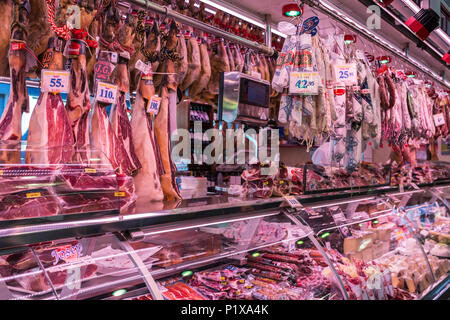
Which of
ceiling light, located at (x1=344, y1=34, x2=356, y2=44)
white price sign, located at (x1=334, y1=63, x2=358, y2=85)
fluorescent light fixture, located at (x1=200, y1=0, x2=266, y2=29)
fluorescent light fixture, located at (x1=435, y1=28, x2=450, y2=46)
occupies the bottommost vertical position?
white price sign, located at (x1=334, y1=63, x2=358, y2=85)

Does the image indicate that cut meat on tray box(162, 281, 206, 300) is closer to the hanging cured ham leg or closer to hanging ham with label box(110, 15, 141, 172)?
hanging ham with label box(110, 15, 141, 172)

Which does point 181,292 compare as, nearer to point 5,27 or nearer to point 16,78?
point 16,78

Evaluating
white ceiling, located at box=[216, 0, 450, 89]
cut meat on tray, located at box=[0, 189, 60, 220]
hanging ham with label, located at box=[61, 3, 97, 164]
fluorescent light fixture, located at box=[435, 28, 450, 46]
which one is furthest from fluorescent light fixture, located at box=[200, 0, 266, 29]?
fluorescent light fixture, located at box=[435, 28, 450, 46]

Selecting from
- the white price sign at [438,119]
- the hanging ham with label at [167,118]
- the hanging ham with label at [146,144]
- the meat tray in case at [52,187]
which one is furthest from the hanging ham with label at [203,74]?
the white price sign at [438,119]

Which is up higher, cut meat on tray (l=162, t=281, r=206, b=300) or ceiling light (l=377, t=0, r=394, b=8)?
ceiling light (l=377, t=0, r=394, b=8)

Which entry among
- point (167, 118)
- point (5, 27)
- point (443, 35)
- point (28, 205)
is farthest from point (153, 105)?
point (443, 35)

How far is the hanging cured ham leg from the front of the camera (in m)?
1.75

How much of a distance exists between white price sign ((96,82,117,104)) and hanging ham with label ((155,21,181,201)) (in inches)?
14.6

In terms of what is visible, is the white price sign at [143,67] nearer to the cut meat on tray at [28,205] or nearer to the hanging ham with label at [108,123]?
the hanging ham with label at [108,123]

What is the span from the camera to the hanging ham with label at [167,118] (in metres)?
2.38

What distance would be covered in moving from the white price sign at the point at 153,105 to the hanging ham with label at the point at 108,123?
0.27 metres

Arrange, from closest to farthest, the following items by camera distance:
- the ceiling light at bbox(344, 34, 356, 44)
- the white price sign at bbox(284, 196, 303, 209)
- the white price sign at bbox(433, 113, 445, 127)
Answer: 1. the white price sign at bbox(284, 196, 303, 209)
2. the ceiling light at bbox(344, 34, 356, 44)
3. the white price sign at bbox(433, 113, 445, 127)
